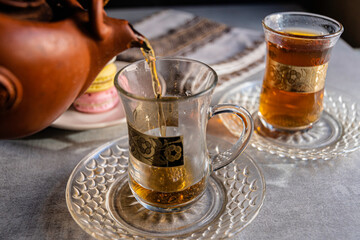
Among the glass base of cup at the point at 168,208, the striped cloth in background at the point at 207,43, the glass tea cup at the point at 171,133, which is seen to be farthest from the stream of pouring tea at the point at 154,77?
the striped cloth in background at the point at 207,43

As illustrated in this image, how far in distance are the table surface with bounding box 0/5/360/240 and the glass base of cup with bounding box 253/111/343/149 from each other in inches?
1.9

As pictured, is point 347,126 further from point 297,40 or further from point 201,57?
point 201,57

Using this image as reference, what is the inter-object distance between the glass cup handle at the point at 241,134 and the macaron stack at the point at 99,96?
34cm

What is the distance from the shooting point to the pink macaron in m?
0.87

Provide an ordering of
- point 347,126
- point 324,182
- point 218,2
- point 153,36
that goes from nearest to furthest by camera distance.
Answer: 1. point 324,182
2. point 347,126
3. point 153,36
4. point 218,2

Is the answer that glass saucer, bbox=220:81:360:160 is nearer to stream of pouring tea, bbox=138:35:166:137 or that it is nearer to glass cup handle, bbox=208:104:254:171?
glass cup handle, bbox=208:104:254:171

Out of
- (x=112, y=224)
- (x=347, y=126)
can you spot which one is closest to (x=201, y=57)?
(x=347, y=126)

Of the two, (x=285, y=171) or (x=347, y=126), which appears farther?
(x=347, y=126)

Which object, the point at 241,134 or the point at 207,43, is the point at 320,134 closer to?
the point at 241,134

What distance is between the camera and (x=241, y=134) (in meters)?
0.63

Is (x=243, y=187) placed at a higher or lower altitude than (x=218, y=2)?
higher

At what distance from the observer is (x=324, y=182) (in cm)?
68

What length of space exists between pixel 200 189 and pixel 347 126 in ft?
1.29

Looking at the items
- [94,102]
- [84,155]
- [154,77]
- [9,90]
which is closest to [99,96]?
[94,102]
